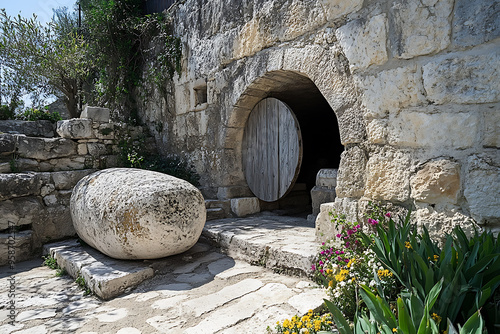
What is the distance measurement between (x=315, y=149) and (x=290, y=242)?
157 inches

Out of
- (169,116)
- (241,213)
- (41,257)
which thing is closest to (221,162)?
(241,213)

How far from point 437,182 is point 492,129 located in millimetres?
461

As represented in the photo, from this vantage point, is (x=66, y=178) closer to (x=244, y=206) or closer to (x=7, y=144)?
(x=7, y=144)

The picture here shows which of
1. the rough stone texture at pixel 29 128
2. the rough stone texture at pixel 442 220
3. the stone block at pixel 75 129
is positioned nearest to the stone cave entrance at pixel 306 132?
the rough stone texture at pixel 442 220

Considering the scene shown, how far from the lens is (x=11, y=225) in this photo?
3771 millimetres

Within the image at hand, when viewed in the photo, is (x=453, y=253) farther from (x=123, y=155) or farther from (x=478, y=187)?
(x=123, y=155)

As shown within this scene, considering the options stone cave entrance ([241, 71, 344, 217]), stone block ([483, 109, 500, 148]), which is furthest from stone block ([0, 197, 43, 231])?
stone block ([483, 109, 500, 148])

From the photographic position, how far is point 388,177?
2.55m

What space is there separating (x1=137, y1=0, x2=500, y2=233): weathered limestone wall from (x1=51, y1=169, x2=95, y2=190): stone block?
8.56 feet

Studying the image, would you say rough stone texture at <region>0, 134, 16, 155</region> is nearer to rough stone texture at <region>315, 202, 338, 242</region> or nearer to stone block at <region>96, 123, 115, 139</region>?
stone block at <region>96, 123, 115, 139</region>

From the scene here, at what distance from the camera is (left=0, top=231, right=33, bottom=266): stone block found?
3.59m

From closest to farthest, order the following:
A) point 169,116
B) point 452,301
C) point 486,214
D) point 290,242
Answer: point 452,301, point 486,214, point 290,242, point 169,116

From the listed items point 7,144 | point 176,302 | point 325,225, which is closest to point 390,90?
point 325,225

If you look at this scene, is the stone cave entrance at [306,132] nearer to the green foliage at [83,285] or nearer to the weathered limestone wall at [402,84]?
Result: the weathered limestone wall at [402,84]
